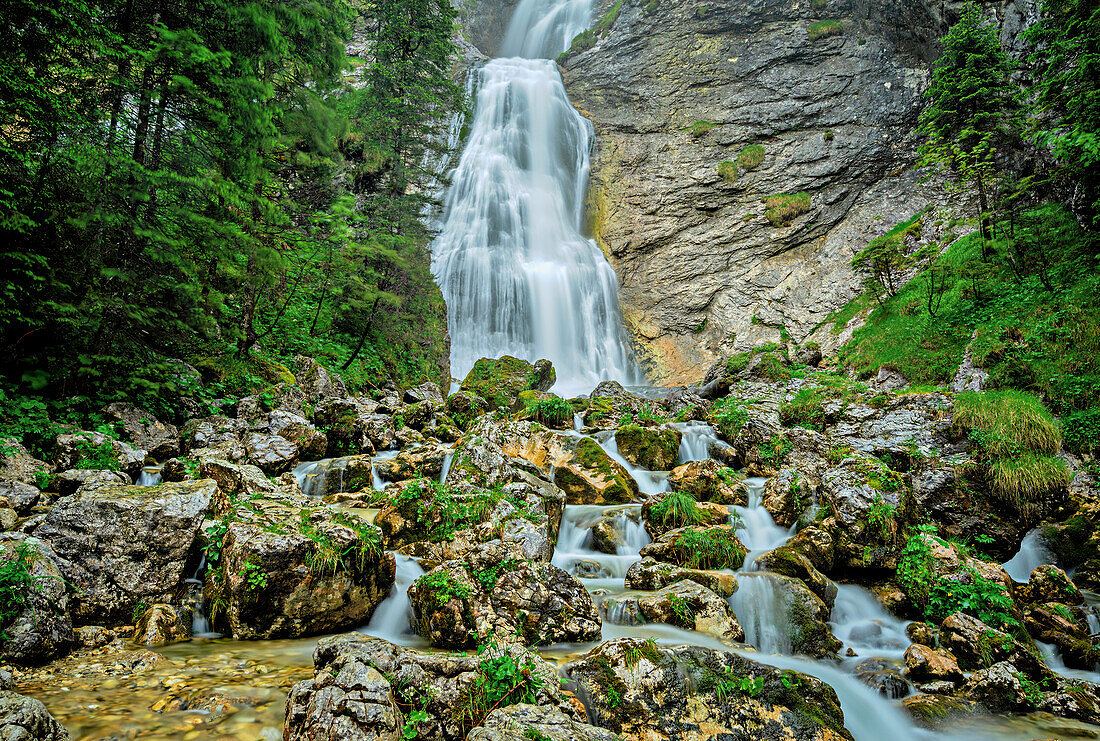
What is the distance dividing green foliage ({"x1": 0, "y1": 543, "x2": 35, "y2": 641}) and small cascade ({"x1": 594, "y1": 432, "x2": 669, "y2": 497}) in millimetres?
7801

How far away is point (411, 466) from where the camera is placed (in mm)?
8789

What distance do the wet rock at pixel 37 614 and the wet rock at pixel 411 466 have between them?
5.05 m

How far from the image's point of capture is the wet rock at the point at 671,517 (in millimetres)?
7309

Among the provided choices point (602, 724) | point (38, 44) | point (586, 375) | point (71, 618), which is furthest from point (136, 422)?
point (586, 375)

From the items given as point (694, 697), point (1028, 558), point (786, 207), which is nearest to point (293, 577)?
point (694, 697)

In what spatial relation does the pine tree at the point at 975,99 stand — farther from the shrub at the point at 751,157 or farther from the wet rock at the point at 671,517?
the shrub at the point at 751,157

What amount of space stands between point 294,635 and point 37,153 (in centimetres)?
714

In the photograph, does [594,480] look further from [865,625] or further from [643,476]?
[865,625]

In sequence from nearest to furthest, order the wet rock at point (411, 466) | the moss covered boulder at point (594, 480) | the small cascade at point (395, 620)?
the small cascade at point (395, 620)
the moss covered boulder at point (594, 480)
the wet rock at point (411, 466)

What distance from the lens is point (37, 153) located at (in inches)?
248

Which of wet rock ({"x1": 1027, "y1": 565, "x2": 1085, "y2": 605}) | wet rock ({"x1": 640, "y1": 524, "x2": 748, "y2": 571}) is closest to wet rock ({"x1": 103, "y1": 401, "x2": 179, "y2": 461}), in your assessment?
wet rock ({"x1": 640, "y1": 524, "x2": 748, "y2": 571})

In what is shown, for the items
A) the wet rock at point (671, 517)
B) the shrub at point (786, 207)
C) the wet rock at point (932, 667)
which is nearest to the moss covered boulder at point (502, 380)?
the wet rock at point (671, 517)

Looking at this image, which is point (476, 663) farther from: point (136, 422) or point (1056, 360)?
point (1056, 360)

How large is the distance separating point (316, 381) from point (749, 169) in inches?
915
